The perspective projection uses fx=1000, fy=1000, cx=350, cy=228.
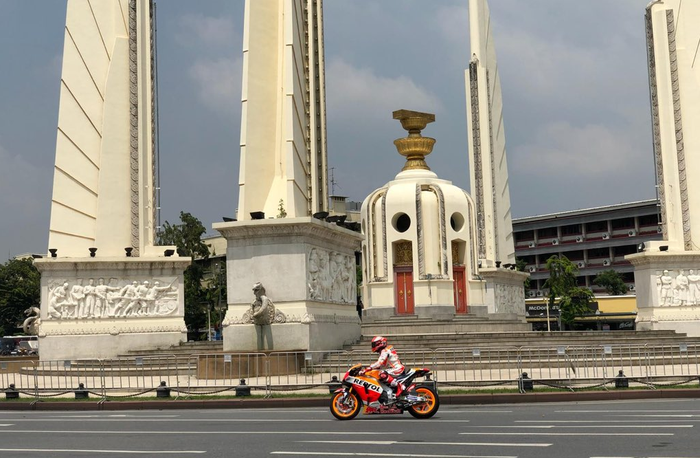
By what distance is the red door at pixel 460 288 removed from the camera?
42.1 m

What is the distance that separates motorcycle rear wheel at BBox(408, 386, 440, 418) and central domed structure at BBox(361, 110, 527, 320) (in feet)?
84.5

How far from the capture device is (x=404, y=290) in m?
41.2

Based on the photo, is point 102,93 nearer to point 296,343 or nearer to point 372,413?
point 296,343

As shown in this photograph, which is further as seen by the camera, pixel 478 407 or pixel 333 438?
pixel 478 407

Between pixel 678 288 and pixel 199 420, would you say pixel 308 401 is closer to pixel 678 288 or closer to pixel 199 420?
pixel 199 420

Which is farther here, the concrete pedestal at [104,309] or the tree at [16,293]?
the tree at [16,293]

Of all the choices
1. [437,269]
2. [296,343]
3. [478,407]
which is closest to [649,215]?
[437,269]

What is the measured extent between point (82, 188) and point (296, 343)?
11026 millimetres

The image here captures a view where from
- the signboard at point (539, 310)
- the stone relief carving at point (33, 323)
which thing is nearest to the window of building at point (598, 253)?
the signboard at point (539, 310)

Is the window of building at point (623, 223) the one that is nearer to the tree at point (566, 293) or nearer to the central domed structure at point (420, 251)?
the tree at point (566, 293)

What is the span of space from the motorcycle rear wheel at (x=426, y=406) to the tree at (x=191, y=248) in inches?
Result: 1372

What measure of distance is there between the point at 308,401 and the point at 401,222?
2537 cm

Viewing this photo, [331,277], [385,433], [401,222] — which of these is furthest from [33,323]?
[385,433]

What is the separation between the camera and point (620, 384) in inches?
676
